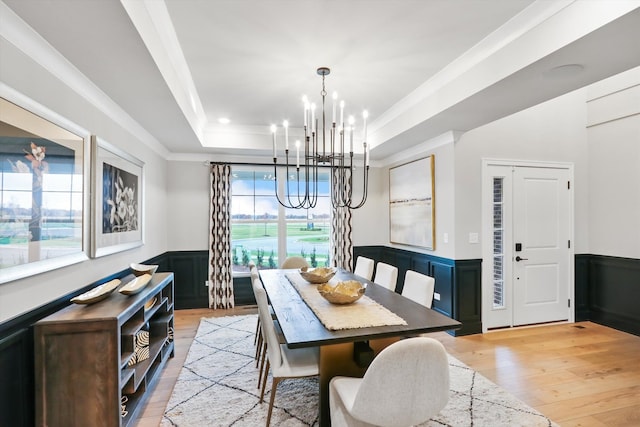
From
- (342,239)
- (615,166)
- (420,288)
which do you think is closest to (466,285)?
(420,288)

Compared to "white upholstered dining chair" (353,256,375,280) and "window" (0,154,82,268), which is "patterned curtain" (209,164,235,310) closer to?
"white upholstered dining chair" (353,256,375,280)

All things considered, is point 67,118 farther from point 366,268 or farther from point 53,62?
point 366,268

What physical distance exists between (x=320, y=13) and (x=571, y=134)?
406 centimetres

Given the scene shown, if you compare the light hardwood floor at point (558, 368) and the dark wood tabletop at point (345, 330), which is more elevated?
the dark wood tabletop at point (345, 330)

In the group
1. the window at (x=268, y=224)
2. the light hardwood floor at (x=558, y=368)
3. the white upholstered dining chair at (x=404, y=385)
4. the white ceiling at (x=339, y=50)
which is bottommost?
the light hardwood floor at (x=558, y=368)

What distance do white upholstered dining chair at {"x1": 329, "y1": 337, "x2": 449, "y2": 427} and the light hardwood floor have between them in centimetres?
150

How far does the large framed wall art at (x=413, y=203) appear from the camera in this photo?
435 cm

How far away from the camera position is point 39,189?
6.07 ft

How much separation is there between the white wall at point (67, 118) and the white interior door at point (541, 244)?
4.51 metres

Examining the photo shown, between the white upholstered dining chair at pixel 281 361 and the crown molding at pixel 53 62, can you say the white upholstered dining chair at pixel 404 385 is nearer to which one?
the white upholstered dining chair at pixel 281 361

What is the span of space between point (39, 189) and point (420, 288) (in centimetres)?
267

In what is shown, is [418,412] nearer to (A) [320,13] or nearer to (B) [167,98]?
(A) [320,13]

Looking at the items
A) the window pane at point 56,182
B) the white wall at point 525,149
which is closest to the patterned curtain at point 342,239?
the white wall at point 525,149

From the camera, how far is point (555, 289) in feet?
14.2
